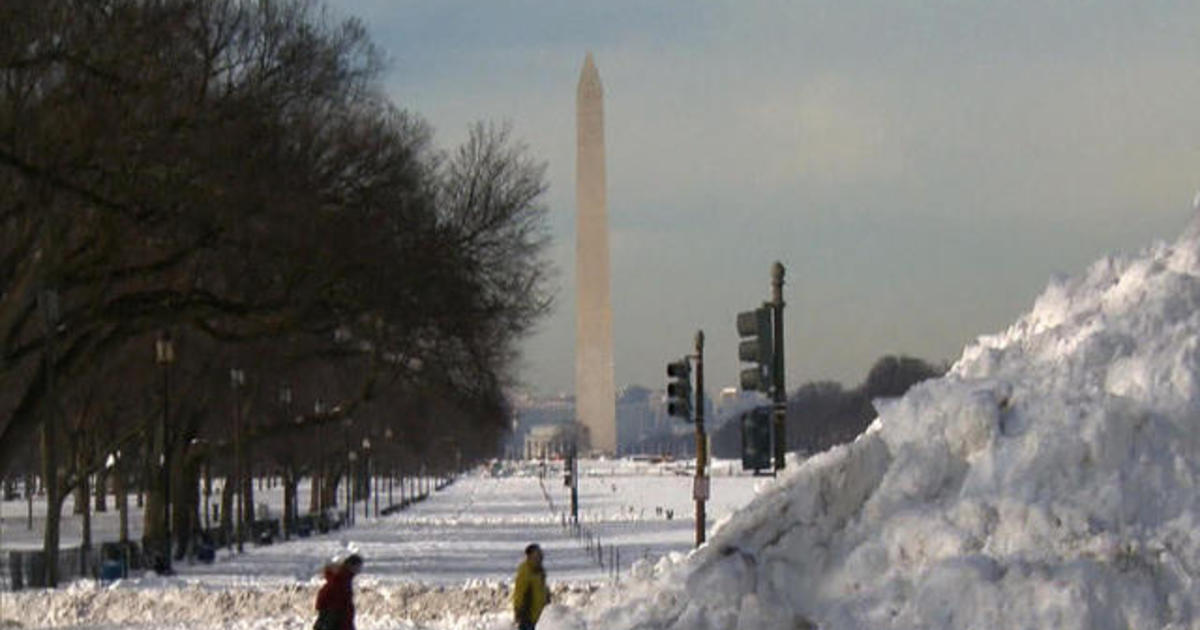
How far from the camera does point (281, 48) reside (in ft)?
141

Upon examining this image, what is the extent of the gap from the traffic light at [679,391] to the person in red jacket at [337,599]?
5.13 m

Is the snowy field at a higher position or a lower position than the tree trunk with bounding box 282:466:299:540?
lower

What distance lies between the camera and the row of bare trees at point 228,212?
36469 millimetres

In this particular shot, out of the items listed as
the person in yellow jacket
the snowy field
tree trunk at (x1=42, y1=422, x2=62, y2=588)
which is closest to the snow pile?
the snowy field

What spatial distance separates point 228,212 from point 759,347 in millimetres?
19970

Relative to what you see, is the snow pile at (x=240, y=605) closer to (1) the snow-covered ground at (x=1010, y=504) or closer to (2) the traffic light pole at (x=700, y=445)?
(2) the traffic light pole at (x=700, y=445)

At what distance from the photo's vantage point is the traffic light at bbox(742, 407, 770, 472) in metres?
20.3

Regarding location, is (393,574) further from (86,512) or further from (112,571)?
(86,512)

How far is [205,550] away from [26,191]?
2072cm

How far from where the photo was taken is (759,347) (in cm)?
2006

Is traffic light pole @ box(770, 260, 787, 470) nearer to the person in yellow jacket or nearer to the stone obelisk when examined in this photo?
the person in yellow jacket

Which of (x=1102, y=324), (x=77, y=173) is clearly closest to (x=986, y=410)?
(x=1102, y=324)

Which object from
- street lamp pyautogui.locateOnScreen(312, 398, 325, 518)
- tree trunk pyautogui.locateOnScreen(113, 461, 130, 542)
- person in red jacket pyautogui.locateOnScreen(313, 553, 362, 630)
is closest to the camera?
person in red jacket pyautogui.locateOnScreen(313, 553, 362, 630)

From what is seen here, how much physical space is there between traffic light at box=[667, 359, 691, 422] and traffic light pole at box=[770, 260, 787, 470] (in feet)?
21.7
